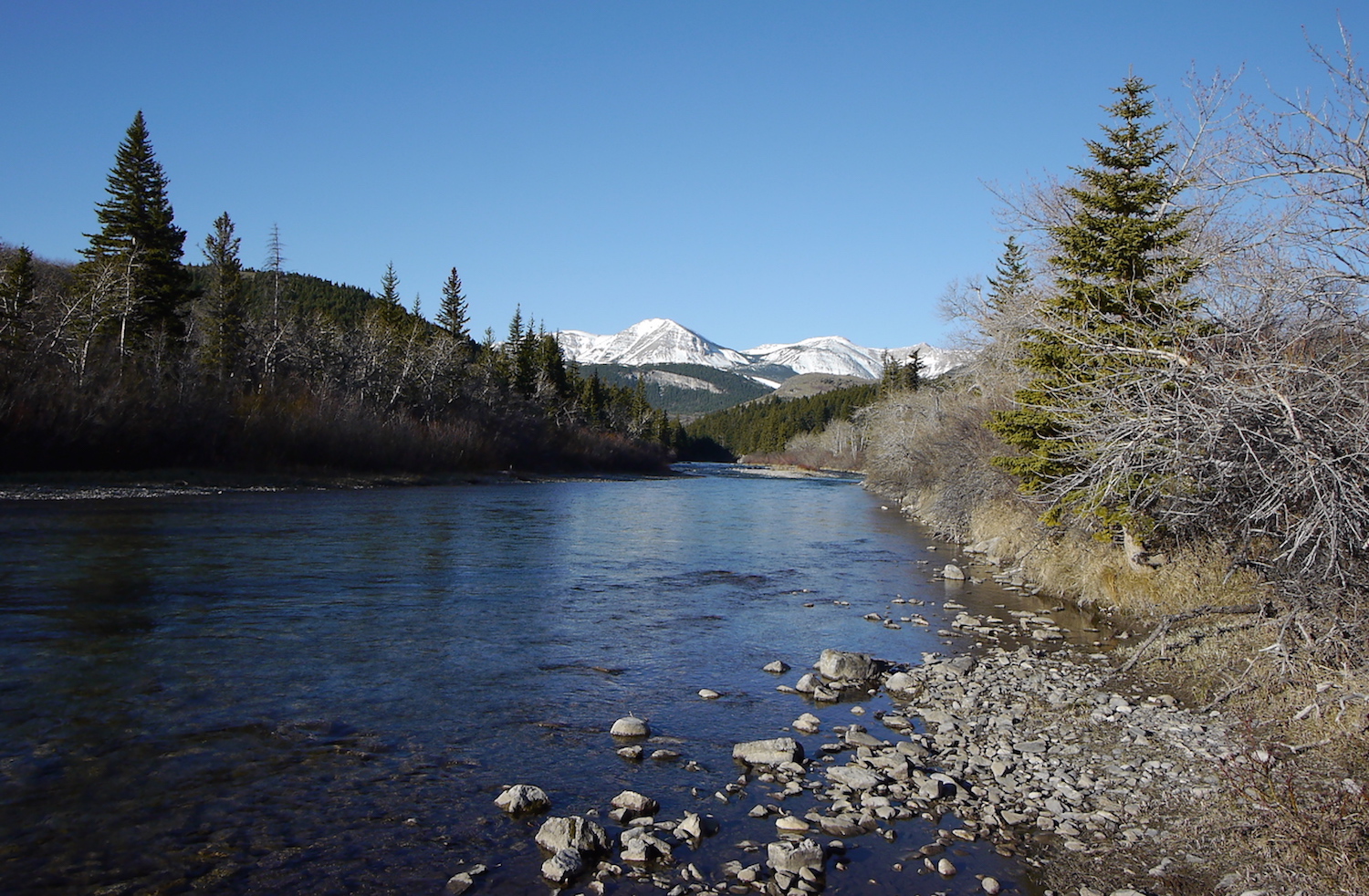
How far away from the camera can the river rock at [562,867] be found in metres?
6.14

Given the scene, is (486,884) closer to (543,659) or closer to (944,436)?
(543,659)

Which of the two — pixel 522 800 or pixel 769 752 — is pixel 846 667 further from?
pixel 522 800

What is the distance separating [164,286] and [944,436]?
156 ft

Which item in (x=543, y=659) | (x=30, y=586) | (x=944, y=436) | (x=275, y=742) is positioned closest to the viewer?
(x=275, y=742)

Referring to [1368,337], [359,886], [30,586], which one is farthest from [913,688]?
[30,586]

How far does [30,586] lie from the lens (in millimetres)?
15703

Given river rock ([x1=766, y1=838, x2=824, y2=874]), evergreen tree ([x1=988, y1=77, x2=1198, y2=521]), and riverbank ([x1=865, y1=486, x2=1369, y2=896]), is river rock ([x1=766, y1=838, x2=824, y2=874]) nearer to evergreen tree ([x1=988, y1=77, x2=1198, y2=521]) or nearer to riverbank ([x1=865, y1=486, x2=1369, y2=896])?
riverbank ([x1=865, y1=486, x2=1369, y2=896])

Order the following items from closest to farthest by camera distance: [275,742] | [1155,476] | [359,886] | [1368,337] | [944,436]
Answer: [359,886] → [1368,337] → [275,742] → [1155,476] → [944,436]

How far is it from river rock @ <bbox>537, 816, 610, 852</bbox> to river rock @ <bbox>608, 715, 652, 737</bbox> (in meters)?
2.40

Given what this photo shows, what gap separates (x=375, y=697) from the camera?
10328 millimetres

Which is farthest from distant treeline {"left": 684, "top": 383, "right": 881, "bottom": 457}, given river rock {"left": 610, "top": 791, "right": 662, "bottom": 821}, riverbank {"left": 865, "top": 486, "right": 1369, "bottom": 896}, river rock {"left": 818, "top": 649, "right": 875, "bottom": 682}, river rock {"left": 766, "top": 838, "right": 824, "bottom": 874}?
river rock {"left": 766, "top": 838, "right": 824, "bottom": 874}

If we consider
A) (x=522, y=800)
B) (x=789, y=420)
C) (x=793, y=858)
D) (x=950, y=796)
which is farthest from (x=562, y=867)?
(x=789, y=420)

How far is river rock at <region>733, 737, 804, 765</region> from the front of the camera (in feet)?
27.8

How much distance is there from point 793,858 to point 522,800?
2.39 m
